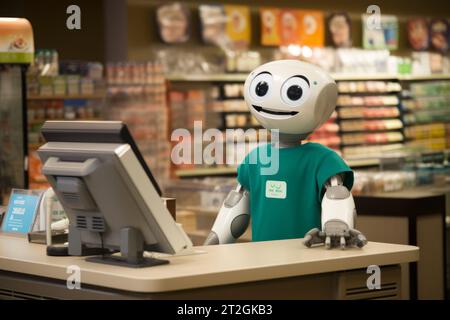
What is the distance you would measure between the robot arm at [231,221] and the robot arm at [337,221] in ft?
1.50

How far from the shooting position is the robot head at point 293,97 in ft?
13.7

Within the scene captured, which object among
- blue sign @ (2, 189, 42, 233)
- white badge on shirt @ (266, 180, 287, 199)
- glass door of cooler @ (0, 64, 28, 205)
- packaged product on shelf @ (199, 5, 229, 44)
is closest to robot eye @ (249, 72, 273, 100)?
white badge on shirt @ (266, 180, 287, 199)

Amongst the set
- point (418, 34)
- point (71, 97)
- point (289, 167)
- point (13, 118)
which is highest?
point (418, 34)

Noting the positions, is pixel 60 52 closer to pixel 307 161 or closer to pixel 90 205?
A: pixel 307 161

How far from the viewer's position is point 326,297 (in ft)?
11.1

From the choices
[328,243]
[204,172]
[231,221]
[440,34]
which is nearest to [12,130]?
[204,172]

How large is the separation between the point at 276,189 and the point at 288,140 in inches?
9.9

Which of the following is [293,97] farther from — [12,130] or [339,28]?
[339,28]

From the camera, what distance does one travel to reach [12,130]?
24.4 ft

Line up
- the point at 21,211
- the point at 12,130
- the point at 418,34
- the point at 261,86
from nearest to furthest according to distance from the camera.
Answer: the point at 261,86, the point at 21,211, the point at 12,130, the point at 418,34

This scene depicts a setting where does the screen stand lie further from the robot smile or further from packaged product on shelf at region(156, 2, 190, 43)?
packaged product on shelf at region(156, 2, 190, 43)

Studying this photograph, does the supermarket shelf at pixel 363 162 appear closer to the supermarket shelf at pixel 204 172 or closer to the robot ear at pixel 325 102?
the supermarket shelf at pixel 204 172

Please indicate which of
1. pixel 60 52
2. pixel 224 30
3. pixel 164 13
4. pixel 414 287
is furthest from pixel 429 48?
pixel 414 287

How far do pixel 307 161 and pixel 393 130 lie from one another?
820 centimetres
